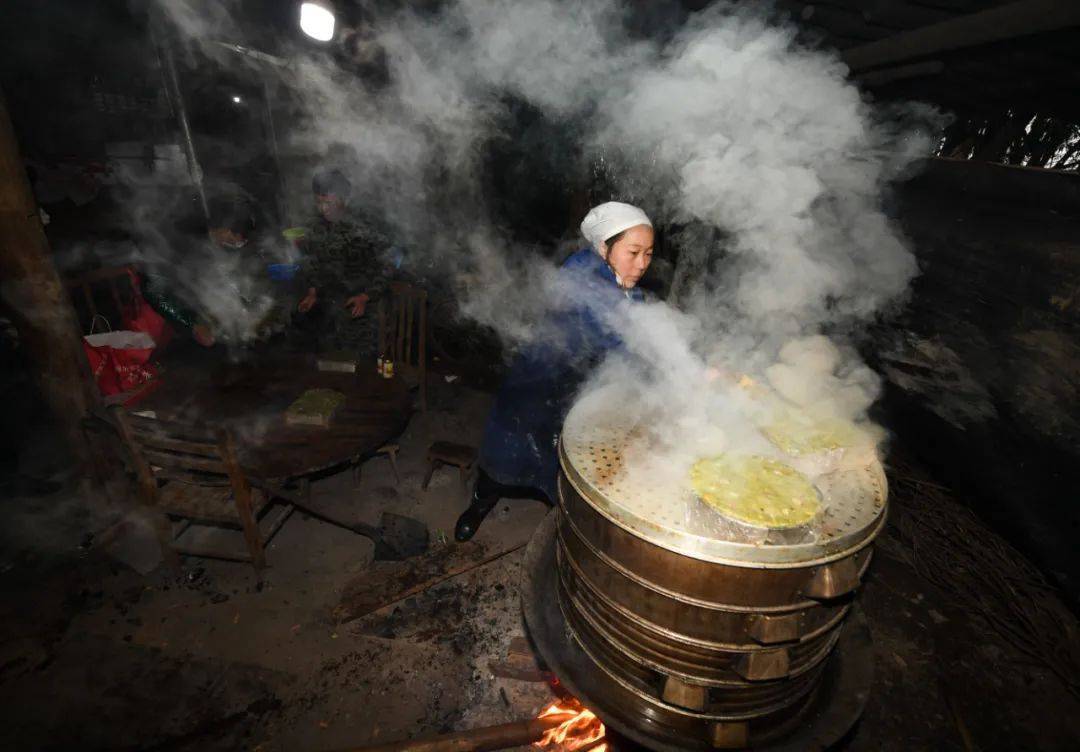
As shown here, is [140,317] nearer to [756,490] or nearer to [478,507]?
[478,507]

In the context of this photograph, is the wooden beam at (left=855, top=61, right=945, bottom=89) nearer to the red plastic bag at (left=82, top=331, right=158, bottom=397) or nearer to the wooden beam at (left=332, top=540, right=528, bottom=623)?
the wooden beam at (left=332, top=540, right=528, bottom=623)

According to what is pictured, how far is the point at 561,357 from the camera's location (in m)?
3.97

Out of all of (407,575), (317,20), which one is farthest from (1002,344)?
(317,20)

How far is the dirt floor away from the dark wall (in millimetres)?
1100

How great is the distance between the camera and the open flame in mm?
2996

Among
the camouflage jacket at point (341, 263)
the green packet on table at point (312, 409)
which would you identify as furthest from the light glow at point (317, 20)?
the green packet on table at point (312, 409)

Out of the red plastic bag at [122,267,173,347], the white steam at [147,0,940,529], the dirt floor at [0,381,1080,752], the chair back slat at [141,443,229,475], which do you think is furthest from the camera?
the red plastic bag at [122,267,173,347]

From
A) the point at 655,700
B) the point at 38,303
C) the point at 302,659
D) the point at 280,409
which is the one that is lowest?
the point at 302,659

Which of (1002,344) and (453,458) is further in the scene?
(453,458)

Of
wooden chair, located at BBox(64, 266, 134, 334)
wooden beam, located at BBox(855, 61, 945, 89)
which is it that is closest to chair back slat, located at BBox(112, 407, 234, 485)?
wooden chair, located at BBox(64, 266, 134, 334)

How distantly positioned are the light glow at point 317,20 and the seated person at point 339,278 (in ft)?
5.15

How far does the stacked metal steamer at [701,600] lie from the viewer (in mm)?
1830

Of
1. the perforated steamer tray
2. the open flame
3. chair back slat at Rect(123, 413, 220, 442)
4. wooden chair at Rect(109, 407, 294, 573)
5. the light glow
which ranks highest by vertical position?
the light glow

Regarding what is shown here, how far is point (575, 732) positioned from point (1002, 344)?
449 centimetres
